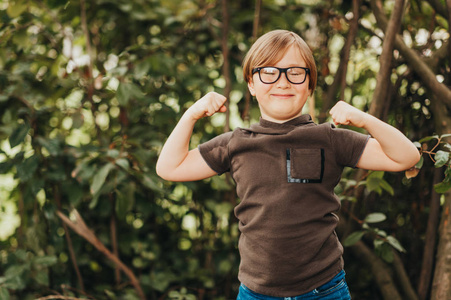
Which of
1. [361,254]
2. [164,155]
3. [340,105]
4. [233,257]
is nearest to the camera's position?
[340,105]

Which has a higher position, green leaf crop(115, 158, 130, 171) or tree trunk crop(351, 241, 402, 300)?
green leaf crop(115, 158, 130, 171)

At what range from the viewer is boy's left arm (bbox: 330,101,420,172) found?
→ 1252 millimetres

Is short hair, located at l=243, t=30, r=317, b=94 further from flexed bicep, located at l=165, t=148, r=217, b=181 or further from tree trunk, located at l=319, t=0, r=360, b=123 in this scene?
tree trunk, located at l=319, t=0, r=360, b=123

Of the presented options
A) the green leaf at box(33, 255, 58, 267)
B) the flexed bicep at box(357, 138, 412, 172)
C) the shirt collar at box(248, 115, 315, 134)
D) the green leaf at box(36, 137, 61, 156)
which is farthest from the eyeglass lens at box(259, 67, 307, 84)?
the green leaf at box(33, 255, 58, 267)

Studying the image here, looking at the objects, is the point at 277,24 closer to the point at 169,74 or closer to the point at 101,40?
the point at 169,74

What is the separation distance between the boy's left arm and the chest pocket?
0.35 feet

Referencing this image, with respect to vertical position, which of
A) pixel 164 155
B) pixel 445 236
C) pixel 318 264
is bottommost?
pixel 445 236

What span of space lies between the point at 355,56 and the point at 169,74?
939mm

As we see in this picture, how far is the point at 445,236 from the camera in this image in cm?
191

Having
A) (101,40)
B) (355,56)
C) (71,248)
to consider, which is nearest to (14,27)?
(101,40)

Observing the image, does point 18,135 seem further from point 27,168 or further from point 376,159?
point 376,159

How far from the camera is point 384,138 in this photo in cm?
125

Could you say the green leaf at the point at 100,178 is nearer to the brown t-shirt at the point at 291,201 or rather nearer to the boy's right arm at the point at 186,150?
the boy's right arm at the point at 186,150

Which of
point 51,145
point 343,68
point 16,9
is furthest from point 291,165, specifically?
point 16,9
